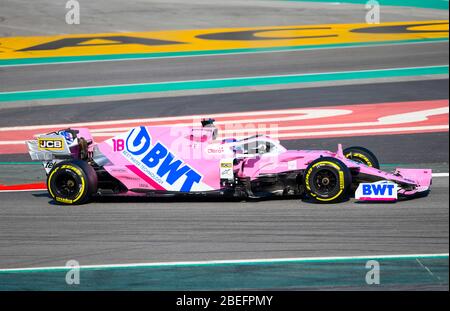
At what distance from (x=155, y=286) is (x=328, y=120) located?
10.2m

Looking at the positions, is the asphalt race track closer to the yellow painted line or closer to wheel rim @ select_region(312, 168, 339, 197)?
wheel rim @ select_region(312, 168, 339, 197)

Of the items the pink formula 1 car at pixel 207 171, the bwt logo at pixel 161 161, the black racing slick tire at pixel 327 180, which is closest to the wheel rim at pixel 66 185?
the pink formula 1 car at pixel 207 171

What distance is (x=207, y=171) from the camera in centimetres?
1230

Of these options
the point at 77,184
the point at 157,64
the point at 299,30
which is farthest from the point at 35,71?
the point at 77,184

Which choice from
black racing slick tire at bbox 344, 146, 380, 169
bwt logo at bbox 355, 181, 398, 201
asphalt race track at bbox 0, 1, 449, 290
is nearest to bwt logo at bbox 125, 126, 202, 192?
asphalt race track at bbox 0, 1, 449, 290

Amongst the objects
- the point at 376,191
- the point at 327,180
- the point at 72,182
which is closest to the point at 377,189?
the point at 376,191

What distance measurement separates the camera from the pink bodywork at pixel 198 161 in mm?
12289

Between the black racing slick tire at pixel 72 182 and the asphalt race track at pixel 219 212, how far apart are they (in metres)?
0.21

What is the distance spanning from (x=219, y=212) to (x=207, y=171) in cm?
74

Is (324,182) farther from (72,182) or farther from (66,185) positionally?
(66,185)

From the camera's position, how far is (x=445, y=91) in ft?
67.7

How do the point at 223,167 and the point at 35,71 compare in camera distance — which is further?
the point at 35,71
